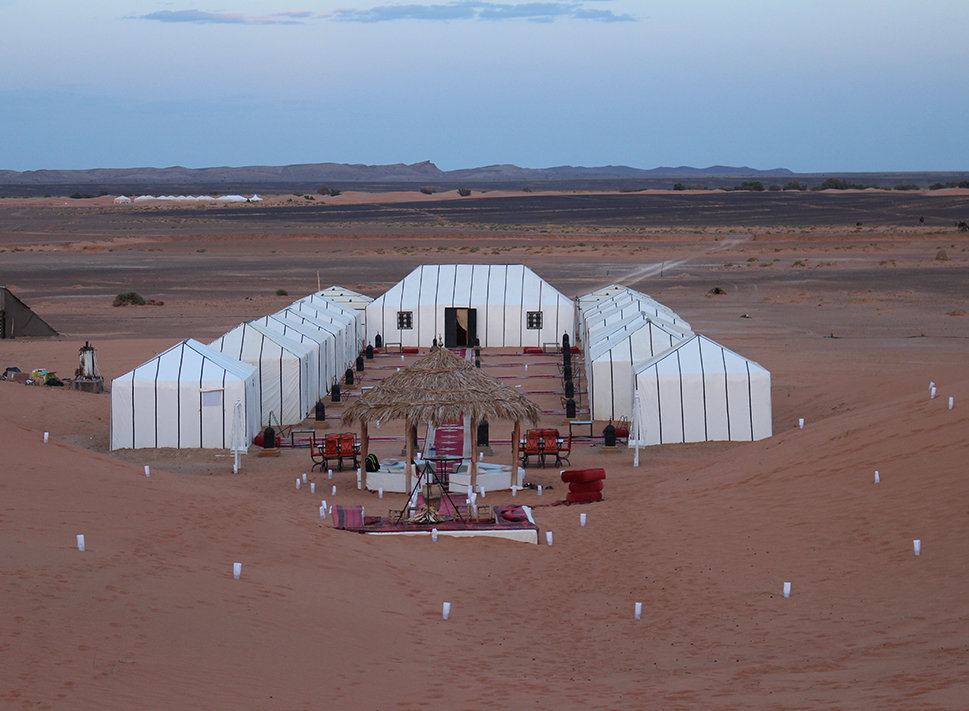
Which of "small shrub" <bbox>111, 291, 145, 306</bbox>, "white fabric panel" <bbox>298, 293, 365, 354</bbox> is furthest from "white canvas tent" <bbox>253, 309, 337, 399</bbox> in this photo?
"small shrub" <bbox>111, 291, 145, 306</bbox>

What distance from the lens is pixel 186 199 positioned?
155 m

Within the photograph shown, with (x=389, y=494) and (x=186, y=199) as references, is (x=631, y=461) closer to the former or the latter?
(x=389, y=494)

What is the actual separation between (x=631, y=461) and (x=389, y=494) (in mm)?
4826

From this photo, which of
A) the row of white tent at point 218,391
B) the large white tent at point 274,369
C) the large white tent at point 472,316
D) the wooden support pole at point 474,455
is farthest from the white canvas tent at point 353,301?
the wooden support pole at point 474,455

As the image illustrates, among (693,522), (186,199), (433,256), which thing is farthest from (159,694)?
(186,199)

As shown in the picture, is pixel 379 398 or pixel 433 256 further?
pixel 433 256

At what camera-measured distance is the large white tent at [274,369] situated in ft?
86.6

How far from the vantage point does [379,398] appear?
19.0m

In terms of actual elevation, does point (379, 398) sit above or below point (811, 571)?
above

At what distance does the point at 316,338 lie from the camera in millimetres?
29609

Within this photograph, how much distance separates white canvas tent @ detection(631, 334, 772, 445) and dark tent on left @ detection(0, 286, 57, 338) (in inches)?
884

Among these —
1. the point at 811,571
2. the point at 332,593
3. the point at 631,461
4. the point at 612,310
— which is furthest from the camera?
the point at 612,310

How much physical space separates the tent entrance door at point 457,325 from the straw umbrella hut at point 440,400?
61.5ft

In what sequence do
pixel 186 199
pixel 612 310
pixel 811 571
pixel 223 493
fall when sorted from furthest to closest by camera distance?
pixel 186 199 < pixel 612 310 < pixel 223 493 < pixel 811 571
